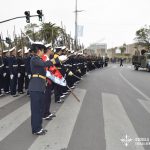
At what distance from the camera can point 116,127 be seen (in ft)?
23.9

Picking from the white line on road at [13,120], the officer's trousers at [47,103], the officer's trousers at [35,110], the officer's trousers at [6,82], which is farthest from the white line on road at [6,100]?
the officer's trousers at [35,110]

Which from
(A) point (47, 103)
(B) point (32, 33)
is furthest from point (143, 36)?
(A) point (47, 103)

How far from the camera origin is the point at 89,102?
10.9 m

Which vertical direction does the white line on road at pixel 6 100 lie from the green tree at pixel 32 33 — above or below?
below

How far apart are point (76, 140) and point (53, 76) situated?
3.24m

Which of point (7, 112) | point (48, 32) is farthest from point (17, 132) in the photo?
point (48, 32)

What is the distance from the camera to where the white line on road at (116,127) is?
5.91 meters

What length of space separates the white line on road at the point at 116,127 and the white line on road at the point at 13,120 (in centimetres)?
195

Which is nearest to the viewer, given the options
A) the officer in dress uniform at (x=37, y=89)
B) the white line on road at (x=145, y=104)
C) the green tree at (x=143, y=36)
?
the officer in dress uniform at (x=37, y=89)

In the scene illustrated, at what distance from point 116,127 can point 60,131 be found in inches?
48.8
